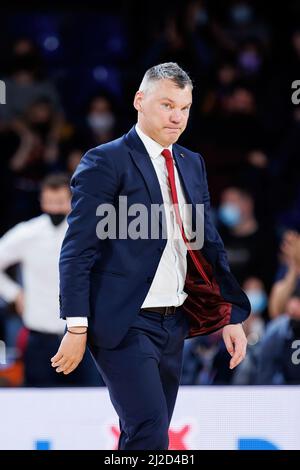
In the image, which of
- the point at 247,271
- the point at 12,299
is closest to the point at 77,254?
the point at 12,299

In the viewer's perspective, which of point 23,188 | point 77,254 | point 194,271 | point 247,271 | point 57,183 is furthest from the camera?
point 23,188

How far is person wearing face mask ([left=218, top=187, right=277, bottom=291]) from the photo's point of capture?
6.98 meters

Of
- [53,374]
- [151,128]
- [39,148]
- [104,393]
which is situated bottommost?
[53,374]

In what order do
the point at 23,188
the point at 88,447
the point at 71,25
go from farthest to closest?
the point at 71,25 < the point at 23,188 < the point at 88,447

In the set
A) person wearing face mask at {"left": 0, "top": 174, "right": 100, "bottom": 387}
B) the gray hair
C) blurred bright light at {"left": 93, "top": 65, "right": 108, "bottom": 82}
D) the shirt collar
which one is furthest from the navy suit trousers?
blurred bright light at {"left": 93, "top": 65, "right": 108, "bottom": 82}

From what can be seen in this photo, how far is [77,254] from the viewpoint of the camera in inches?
129

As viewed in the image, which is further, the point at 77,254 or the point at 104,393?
the point at 104,393

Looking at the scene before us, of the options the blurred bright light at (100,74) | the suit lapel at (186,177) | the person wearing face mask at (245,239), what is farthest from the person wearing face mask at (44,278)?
the blurred bright light at (100,74)

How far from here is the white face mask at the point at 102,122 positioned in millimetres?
7977

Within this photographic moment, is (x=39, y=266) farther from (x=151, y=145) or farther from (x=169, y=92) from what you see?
(x=169, y=92)

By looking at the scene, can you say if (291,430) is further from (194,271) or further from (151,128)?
(151,128)

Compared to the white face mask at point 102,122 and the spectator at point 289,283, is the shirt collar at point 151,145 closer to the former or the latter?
the spectator at point 289,283

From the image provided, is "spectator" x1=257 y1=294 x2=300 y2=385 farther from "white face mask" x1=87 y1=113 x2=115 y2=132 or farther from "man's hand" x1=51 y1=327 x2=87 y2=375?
"white face mask" x1=87 y1=113 x2=115 y2=132

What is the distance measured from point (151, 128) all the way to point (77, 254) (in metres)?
0.50
